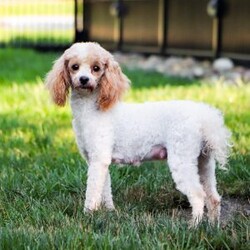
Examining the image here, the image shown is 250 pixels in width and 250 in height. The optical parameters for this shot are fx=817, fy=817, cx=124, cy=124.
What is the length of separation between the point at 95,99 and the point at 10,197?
95cm

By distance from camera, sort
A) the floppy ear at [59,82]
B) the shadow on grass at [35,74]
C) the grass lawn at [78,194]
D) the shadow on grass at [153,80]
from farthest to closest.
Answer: the shadow on grass at [35,74] < the shadow on grass at [153,80] < the floppy ear at [59,82] < the grass lawn at [78,194]

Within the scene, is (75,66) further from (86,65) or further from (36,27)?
(36,27)

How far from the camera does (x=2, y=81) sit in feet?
41.3

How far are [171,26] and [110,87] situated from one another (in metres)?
13.1

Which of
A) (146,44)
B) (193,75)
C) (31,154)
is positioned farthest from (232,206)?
(146,44)

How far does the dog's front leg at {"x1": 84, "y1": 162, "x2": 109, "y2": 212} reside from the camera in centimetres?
502

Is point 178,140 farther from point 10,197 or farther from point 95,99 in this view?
point 10,197

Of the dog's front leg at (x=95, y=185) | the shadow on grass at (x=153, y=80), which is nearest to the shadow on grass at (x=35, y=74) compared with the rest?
the shadow on grass at (x=153, y=80)

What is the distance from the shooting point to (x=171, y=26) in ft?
59.0

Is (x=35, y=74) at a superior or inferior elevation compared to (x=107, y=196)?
inferior

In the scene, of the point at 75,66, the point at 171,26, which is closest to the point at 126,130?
the point at 75,66

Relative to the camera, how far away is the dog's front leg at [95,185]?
198 inches

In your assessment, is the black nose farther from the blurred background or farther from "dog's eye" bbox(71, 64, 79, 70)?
the blurred background

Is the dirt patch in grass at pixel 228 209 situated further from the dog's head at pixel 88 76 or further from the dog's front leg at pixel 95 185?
the dog's head at pixel 88 76
